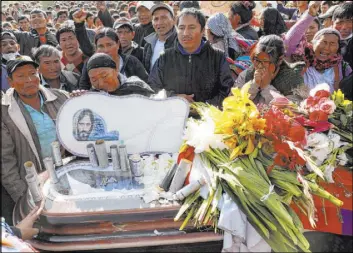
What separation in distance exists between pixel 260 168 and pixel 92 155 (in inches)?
43.2

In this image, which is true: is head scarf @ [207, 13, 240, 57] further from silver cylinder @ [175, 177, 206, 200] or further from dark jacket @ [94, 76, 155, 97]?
silver cylinder @ [175, 177, 206, 200]

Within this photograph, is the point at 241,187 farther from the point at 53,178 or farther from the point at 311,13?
the point at 311,13

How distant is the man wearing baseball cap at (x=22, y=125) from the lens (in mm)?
2465

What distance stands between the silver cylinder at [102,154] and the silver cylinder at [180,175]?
1.68 ft

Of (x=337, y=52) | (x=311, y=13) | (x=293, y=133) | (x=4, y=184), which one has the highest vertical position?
(x=311, y=13)

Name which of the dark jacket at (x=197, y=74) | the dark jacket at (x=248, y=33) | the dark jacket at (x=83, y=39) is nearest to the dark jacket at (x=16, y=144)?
the dark jacket at (x=197, y=74)

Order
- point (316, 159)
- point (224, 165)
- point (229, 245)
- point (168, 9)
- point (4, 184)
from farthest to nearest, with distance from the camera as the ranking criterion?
point (168, 9), point (4, 184), point (316, 159), point (224, 165), point (229, 245)

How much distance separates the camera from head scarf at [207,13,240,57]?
3.67m

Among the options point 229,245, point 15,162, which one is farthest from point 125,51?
point 229,245

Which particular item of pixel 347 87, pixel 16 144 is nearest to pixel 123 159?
pixel 16 144

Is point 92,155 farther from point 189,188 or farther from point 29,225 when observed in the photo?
point 189,188

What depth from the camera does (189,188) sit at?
1.90 m

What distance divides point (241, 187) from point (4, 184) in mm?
1771

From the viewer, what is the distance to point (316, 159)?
2.07m
